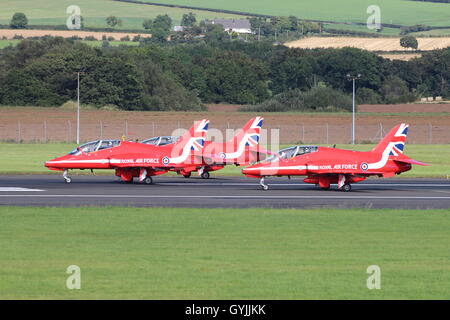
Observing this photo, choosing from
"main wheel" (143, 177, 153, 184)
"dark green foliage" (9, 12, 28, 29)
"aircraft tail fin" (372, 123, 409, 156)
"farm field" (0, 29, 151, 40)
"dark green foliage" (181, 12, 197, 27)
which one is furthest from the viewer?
"dark green foliage" (181, 12, 197, 27)

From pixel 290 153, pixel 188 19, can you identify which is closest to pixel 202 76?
pixel 188 19

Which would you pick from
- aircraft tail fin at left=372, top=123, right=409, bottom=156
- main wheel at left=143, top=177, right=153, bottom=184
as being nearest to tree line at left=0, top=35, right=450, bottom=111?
main wheel at left=143, top=177, right=153, bottom=184

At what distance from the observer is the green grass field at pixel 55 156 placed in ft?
167

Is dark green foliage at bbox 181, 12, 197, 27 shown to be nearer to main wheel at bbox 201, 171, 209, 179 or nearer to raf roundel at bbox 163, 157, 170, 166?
main wheel at bbox 201, 171, 209, 179

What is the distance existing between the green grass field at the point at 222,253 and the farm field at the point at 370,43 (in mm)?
144081

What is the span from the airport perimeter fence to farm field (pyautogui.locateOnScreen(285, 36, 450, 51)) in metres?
74.2

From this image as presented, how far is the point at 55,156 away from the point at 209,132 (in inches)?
1011

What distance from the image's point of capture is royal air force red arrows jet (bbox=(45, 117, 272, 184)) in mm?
42219

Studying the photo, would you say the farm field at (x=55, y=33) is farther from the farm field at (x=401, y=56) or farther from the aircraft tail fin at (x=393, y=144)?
the aircraft tail fin at (x=393, y=144)

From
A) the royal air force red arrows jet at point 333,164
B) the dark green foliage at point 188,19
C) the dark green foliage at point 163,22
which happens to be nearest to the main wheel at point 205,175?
the royal air force red arrows jet at point 333,164

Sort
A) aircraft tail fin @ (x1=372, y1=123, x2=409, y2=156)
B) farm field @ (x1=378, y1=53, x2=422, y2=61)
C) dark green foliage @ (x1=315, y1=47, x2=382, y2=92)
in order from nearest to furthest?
aircraft tail fin @ (x1=372, y1=123, x2=409, y2=156) → dark green foliage @ (x1=315, y1=47, x2=382, y2=92) → farm field @ (x1=378, y1=53, x2=422, y2=61)

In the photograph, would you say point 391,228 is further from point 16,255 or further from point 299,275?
point 16,255
